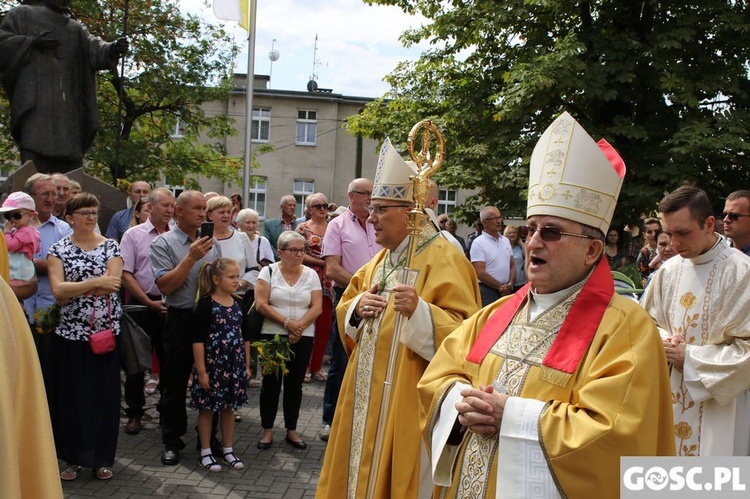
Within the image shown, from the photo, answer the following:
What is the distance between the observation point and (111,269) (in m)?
5.88

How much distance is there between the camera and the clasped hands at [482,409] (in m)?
2.92

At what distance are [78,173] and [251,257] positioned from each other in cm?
211

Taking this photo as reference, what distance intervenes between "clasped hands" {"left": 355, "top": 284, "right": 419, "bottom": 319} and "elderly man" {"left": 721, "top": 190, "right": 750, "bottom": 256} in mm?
2318

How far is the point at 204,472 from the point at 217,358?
0.89 m

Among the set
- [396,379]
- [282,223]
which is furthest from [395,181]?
[282,223]

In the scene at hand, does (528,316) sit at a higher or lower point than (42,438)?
higher

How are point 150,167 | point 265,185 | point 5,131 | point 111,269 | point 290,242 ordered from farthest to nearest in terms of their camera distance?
point 265,185, point 150,167, point 5,131, point 290,242, point 111,269

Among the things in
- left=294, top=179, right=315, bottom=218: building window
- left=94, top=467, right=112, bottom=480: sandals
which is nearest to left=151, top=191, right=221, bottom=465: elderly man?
left=94, top=467, right=112, bottom=480: sandals

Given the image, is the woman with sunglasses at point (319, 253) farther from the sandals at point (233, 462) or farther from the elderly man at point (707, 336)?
the elderly man at point (707, 336)

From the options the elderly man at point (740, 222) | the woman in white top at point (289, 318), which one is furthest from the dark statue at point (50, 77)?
the elderly man at point (740, 222)

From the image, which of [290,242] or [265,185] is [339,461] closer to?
Answer: [290,242]

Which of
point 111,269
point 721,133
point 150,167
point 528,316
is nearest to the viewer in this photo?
point 528,316

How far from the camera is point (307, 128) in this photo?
124 feet

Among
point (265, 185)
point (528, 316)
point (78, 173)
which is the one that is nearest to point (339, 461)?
point (528, 316)
